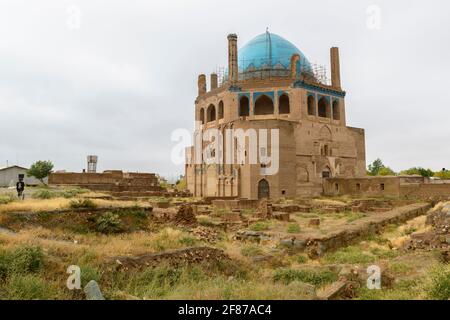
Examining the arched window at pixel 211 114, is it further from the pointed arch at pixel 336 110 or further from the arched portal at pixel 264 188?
the pointed arch at pixel 336 110

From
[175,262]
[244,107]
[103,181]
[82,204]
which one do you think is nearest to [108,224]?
[82,204]

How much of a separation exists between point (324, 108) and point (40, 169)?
30883mm

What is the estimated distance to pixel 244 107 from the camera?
41500mm

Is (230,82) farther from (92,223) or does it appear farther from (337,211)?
(92,223)

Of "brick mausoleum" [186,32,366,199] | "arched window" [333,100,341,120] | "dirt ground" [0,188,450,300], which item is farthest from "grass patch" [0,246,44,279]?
"arched window" [333,100,341,120]

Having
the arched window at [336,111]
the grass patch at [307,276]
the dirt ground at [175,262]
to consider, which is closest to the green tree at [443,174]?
the arched window at [336,111]

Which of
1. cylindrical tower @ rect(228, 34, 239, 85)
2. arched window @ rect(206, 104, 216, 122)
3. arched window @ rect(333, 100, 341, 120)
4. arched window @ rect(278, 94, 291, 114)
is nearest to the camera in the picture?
cylindrical tower @ rect(228, 34, 239, 85)

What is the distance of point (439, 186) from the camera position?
3055 cm

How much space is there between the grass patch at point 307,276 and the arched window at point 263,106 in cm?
3438

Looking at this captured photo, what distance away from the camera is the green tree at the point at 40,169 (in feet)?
103

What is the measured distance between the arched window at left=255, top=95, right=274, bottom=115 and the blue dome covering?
12.7ft

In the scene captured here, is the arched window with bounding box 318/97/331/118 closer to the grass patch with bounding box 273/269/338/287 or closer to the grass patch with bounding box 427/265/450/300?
the grass patch with bounding box 273/269/338/287

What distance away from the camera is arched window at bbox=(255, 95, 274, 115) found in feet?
135
